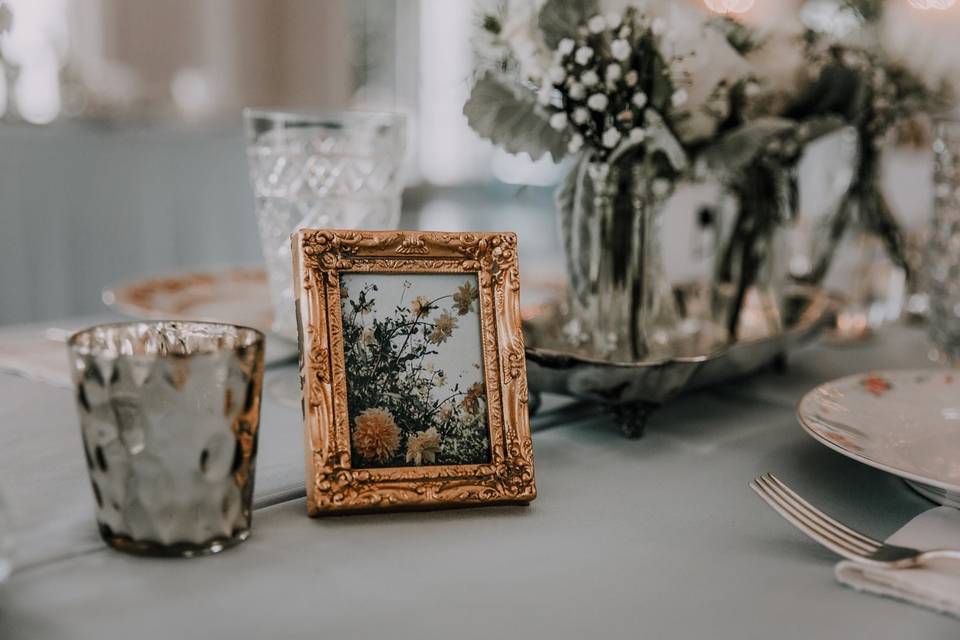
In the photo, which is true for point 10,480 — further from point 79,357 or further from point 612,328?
point 612,328

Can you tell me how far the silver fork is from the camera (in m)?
0.54

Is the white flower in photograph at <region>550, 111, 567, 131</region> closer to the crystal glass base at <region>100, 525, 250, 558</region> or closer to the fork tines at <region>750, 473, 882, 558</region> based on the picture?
Result: the fork tines at <region>750, 473, 882, 558</region>

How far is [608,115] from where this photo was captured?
830mm

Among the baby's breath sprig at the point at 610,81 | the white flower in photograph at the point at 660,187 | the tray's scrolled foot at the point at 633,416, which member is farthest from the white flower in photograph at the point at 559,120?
the tray's scrolled foot at the point at 633,416

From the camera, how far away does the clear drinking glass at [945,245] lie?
1071 mm

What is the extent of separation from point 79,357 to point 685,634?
0.38m

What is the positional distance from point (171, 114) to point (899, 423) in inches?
130

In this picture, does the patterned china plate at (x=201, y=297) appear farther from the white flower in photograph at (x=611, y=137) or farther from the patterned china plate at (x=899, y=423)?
the patterned china plate at (x=899, y=423)

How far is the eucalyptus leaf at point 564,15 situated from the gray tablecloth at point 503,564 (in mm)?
385

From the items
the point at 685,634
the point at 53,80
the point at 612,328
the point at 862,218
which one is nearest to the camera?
the point at 685,634

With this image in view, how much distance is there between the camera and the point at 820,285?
137cm

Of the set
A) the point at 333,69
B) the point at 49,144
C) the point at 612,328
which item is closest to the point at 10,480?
the point at 612,328

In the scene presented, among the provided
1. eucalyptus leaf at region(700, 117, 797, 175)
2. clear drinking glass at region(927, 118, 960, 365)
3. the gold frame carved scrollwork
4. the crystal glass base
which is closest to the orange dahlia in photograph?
the gold frame carved scrollwork

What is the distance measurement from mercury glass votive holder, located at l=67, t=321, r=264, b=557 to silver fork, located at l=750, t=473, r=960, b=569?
0.36m
